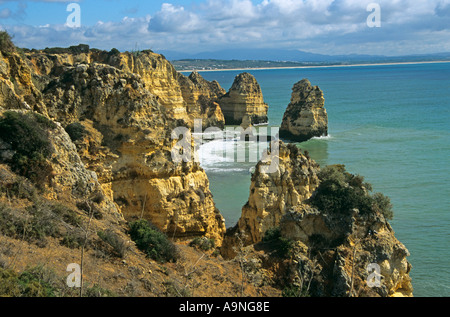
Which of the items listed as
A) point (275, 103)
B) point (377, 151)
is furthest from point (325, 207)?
point (275, 103)

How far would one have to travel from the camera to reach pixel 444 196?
3175 centimetres

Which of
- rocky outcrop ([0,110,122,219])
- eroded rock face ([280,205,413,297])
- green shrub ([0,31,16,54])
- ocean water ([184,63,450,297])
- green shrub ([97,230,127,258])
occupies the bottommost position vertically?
ocean water ([184,63,450,297])

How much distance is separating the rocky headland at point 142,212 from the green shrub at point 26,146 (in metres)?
0.03

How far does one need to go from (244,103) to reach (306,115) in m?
18.2

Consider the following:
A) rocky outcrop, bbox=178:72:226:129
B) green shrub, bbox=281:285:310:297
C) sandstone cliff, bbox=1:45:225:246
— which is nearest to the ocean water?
green shrub, bbox=281:285:310:297

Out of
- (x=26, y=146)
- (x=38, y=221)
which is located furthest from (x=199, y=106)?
(x=38, y=221)

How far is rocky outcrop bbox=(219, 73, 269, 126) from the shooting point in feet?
245

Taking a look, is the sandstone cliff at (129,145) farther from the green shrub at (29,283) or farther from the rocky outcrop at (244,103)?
the rocky outcrop at (244,103)

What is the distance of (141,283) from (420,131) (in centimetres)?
5699

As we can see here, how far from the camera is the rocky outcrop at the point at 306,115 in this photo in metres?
58.2

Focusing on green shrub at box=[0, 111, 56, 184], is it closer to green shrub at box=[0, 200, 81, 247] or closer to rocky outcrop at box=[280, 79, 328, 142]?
green shrub at box=[0, 200, 81, 247]

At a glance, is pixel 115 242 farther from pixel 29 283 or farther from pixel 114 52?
pixel 114 52

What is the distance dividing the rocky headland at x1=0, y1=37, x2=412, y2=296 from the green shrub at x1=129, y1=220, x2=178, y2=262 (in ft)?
0.10

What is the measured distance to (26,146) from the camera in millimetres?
13852
